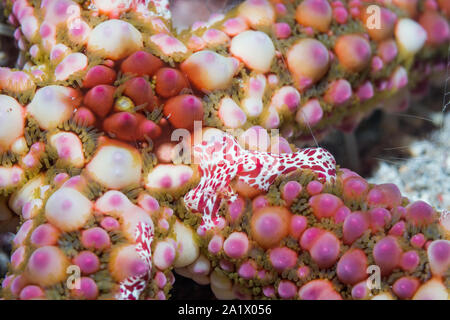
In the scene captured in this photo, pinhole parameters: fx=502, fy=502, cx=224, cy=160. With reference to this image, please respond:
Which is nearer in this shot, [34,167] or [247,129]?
[34,167]

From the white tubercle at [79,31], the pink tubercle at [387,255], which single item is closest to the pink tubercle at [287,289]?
A: the pink tubercle at [387,255]

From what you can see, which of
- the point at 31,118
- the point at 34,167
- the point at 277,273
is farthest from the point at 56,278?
the point at 277,273

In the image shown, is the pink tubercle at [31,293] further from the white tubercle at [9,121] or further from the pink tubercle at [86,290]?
the white tubercle at [9,121]

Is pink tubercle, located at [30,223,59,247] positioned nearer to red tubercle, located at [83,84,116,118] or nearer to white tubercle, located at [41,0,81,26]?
red tubercle, located at [83,84,116,118]

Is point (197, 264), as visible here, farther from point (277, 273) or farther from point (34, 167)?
point (34, 167)

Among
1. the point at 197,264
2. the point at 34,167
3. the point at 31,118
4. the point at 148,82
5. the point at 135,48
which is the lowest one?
the point at 197,264
